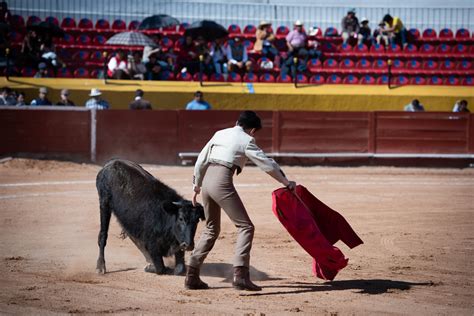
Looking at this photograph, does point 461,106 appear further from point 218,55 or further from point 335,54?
point 218,55

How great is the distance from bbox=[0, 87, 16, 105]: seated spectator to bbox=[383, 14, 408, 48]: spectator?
9.46 metres

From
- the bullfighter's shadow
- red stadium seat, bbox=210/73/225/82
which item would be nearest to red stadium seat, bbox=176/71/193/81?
red stadium seat, bbox=210/73/225/82

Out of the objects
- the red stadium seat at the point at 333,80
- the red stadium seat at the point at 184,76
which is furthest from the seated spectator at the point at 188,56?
the red stadium seat at the point at 333,80

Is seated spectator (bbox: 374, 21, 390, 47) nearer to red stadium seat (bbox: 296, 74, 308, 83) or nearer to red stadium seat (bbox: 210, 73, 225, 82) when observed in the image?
red stadium seat (bbox: 296, 74, 308, 83)

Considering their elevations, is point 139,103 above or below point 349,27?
below

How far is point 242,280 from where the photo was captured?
7.08 meters

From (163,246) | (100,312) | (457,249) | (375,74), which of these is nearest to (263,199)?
(457,249)

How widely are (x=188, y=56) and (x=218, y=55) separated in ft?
2.27

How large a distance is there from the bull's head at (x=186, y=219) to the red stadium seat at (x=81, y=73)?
1341cm

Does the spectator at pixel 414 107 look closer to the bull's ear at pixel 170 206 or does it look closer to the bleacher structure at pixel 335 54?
the bleacher structure at pixel 335 54

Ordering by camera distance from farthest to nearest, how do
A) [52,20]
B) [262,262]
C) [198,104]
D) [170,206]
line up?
[52,20] < [198,104] < [262,262] < [170,206]

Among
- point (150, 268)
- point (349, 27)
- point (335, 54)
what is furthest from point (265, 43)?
point (150, 268)

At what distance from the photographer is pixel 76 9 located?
22328mm

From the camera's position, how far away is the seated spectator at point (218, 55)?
20891 millimetres
